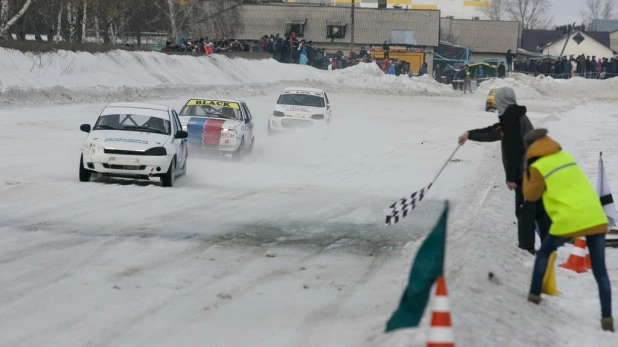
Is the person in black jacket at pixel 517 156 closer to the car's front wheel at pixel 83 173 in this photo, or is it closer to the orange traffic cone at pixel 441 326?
the orange traffic cone at pixel 441 326

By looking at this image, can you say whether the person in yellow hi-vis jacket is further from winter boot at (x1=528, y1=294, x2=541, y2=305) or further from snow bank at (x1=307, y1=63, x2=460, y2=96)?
snow bank at (x1=307, y1=63, x2=460, y2=96)

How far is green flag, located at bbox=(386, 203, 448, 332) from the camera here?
5793mm

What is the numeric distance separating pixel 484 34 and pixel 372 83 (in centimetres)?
4336

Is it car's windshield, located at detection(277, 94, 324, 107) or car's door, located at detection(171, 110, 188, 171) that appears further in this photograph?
car's windshield, located at detection(277, 94, 324, 107)

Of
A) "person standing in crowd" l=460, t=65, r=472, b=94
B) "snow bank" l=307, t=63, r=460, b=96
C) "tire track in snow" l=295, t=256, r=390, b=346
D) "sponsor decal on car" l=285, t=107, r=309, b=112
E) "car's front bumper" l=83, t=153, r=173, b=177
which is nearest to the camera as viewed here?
"tire track in snow" l=295, t=256, r=390, b=346

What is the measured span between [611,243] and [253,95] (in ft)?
128

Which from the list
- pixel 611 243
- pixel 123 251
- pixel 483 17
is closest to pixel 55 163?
pixel 123 251

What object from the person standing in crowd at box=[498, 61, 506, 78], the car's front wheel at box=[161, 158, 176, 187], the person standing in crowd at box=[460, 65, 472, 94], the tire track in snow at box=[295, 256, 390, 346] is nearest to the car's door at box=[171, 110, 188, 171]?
the car's front wheel at box=[161, 158, 176, 187]

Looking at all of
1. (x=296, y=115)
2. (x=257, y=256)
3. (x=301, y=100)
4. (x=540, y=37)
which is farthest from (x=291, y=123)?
(x=540, y=37)

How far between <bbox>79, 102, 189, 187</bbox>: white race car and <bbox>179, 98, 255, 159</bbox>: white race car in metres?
3.78

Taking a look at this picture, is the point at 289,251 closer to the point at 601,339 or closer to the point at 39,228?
the point at 39,228

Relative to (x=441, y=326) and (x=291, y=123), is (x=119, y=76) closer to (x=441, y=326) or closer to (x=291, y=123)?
(x=291, y=123)

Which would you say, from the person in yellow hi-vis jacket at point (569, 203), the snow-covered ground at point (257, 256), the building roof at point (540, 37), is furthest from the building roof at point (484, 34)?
the person in yellow hi-vis jacket at point (569, 203)

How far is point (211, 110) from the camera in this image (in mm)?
23172
